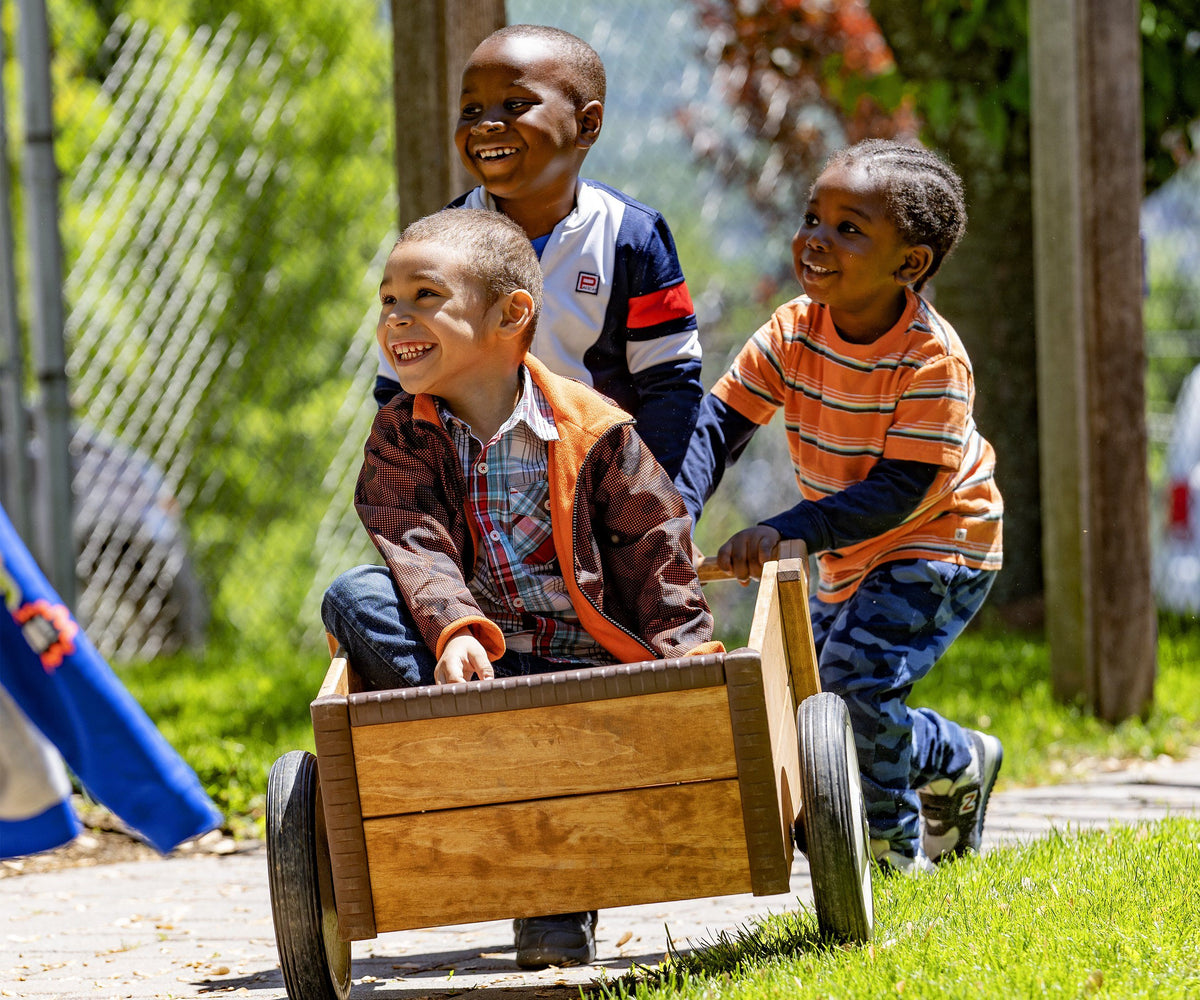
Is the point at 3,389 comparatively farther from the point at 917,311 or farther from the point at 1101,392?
the point at 1101,392

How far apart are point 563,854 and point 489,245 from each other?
1.11m

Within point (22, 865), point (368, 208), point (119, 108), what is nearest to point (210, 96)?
point (119, 108)

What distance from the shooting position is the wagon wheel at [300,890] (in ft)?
7.73

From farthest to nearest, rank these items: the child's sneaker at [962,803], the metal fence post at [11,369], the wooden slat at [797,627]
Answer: the metal fence post at [11,369]
the child's sneaker at [962,803]
the wooden slat at [797,627]

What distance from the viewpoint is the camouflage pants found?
3.00m

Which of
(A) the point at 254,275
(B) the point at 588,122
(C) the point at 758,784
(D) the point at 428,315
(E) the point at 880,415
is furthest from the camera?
(A) the point at 254,275

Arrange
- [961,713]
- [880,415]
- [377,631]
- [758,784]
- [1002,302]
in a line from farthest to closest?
1. [1002,302]
2. [961,713]
3. [880,415]
4. [377,631]
5. [758,784]

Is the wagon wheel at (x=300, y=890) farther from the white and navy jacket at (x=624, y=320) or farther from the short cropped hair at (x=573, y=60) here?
the short cropped hair at (x=573, y=60)

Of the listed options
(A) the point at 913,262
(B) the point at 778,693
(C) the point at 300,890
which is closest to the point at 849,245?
(A) the point at 913,262

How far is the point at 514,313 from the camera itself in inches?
110

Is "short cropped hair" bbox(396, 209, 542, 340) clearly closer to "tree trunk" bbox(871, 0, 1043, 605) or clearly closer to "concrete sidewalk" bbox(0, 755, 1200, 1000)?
"concrete sidewalk" bbox(0, 755, 1200, 1000)

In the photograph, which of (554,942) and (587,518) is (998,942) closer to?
(554,942)

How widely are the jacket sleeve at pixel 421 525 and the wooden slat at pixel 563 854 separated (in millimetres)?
324

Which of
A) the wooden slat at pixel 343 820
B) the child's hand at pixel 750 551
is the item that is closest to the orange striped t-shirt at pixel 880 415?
the child's hand at pixel 750 551
